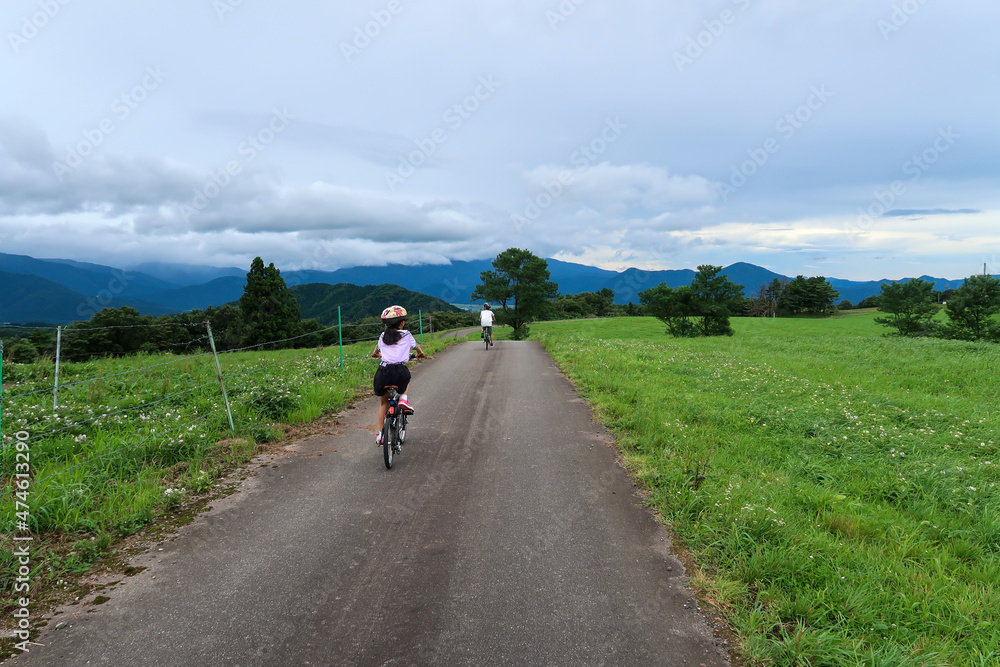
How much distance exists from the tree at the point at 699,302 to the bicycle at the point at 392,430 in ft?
156

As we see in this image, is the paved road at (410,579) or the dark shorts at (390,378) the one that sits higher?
the dark shorts at (390,378)

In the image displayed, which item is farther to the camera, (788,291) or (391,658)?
(788,291)

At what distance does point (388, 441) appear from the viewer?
5.85 metres

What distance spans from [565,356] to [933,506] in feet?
40.0

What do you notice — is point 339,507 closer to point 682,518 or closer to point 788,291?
point 682,518

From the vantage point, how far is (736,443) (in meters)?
6.95

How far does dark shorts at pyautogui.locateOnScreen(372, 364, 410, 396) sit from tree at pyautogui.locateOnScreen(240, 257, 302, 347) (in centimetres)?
4769

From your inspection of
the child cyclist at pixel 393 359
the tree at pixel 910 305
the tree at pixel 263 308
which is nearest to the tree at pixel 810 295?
the tree at pixel 910 305

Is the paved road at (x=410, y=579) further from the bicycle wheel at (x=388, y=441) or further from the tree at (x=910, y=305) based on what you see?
the tree at (x=910, y=305)

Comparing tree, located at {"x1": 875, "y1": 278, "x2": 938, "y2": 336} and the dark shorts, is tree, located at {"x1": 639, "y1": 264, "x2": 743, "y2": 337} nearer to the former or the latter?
tree, located at {"x1": 875, "y1": 278, "x2": 938, "y2": 336}

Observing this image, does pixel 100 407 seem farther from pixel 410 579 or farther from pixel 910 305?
pixel 910 305

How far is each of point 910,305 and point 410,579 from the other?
56.1 meters

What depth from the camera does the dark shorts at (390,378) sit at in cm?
631

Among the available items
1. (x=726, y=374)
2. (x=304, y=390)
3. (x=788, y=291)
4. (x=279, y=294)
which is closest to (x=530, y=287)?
(x=279, y=294)
